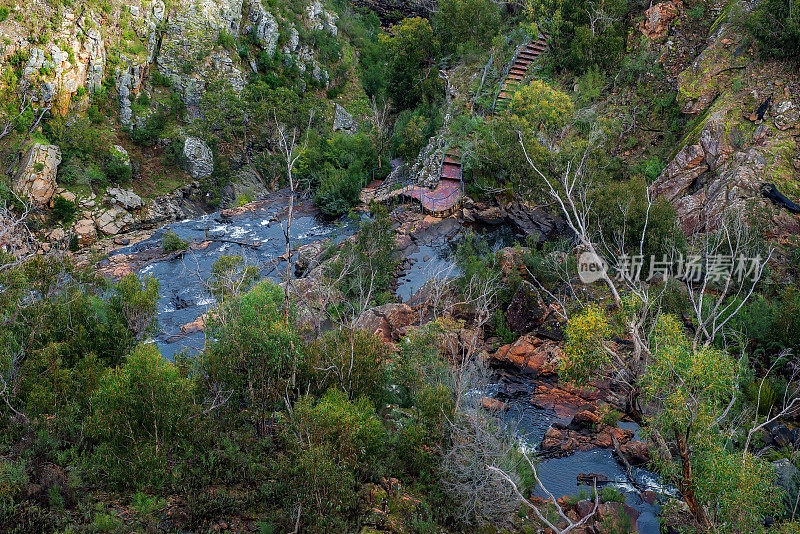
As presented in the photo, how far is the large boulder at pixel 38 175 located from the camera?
26.8 metres

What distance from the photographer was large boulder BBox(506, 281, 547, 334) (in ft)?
65.4

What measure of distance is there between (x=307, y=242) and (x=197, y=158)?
43.2 ft

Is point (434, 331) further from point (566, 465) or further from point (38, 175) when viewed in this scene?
point (38, 175)

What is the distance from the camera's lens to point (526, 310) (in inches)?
793

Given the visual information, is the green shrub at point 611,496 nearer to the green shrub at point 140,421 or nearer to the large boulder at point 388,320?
the large boulder at point 388,320

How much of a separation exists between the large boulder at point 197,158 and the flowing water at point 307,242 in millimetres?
5076

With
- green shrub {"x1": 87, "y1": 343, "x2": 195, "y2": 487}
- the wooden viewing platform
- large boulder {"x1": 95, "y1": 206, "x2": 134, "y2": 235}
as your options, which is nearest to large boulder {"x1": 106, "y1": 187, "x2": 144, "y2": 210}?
large boulder {"x1": 95, "y1": 206, "x2": 134, "y2": 235}

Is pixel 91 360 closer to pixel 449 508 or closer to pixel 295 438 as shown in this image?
pixel 295 438

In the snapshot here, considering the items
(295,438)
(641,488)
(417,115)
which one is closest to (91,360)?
(295,438)

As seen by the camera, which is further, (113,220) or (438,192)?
(113,220)

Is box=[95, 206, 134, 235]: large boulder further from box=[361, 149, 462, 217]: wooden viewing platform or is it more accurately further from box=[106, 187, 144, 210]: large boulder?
box=[361, 149, 462, 217]: wooden viewing platform

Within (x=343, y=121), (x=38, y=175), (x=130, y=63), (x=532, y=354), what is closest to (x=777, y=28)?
(x=532, y=354)

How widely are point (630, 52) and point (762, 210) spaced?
44.8 feet

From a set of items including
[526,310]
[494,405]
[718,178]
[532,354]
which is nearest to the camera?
[494,405]
